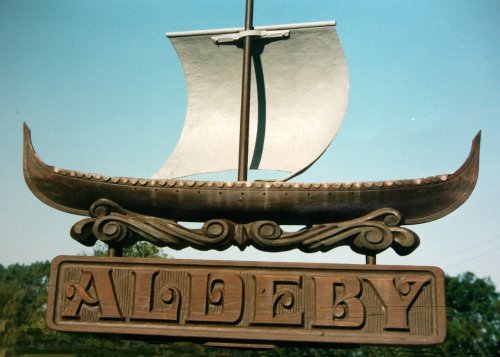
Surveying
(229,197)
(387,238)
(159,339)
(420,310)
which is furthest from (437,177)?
(159,339)

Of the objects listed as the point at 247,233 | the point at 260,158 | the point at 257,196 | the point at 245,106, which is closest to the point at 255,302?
the point at 247,233

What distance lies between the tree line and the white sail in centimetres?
265

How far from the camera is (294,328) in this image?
5988 mm

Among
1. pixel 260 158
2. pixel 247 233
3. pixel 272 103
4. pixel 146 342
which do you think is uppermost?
pixel 272 103

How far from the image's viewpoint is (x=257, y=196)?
631 centimetres

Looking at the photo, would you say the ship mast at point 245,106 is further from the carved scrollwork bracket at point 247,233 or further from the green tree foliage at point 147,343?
the green tree foliage at point 147,343

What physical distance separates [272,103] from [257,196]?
288cm

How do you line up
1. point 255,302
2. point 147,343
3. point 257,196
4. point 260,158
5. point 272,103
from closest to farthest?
1. point 255,302
2. point 257,196
3. point 147,343
4. point 260,158
5. point 272,103

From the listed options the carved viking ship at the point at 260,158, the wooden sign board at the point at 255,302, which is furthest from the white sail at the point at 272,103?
the wooden sign board at the point at 255,302

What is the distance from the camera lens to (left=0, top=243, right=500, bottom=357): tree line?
8992 millimetres

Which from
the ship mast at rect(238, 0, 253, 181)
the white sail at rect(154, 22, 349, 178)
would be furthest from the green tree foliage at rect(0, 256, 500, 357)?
the white sail at rect(154, 22, 349, 178)

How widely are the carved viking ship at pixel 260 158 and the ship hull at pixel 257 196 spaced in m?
0.01

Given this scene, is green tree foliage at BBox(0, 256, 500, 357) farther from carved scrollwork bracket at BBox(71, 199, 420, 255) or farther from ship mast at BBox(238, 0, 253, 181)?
ship mast at BBox(238, 0, 253, 181)

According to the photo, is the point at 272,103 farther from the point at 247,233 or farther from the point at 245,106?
the point at 247,233
